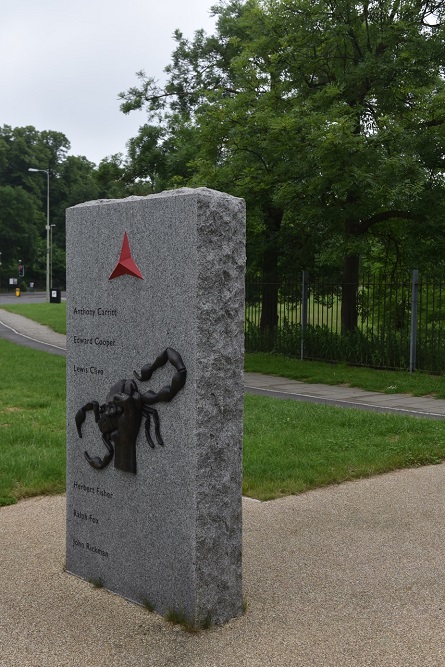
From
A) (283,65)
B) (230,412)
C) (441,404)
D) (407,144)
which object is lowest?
(441,404)

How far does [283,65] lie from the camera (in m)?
17.8

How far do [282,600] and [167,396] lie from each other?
1244 millimetres

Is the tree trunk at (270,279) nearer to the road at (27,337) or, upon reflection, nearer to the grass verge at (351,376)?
the grass verge at (351,376)

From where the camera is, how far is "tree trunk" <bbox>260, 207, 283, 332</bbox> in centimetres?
1978

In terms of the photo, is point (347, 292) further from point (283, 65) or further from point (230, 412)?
point (230, 412)

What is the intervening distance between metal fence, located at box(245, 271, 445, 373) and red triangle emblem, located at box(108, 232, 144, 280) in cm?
1207

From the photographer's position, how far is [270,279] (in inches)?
786

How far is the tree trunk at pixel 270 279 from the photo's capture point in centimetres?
1978

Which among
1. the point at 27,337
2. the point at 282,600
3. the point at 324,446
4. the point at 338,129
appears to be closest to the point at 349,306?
the point at 338,129

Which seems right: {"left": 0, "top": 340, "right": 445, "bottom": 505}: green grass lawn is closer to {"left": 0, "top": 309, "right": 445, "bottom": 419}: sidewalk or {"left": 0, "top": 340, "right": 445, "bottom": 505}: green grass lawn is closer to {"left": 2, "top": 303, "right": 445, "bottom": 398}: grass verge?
{"left": 0, "top": 309, "right": 445, "bottom": 419}: sidewalk

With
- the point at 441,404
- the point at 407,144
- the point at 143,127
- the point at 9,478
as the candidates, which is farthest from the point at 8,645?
the point at 143,127

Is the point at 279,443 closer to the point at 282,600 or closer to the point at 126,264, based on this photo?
the point at 282,600

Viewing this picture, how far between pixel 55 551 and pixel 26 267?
88.1 metres

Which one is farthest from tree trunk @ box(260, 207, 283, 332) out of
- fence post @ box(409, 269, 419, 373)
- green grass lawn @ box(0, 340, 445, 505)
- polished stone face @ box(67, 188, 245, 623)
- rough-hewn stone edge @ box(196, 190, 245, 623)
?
rough-hewn stone edge @ box(196, 190, 245, 623)
